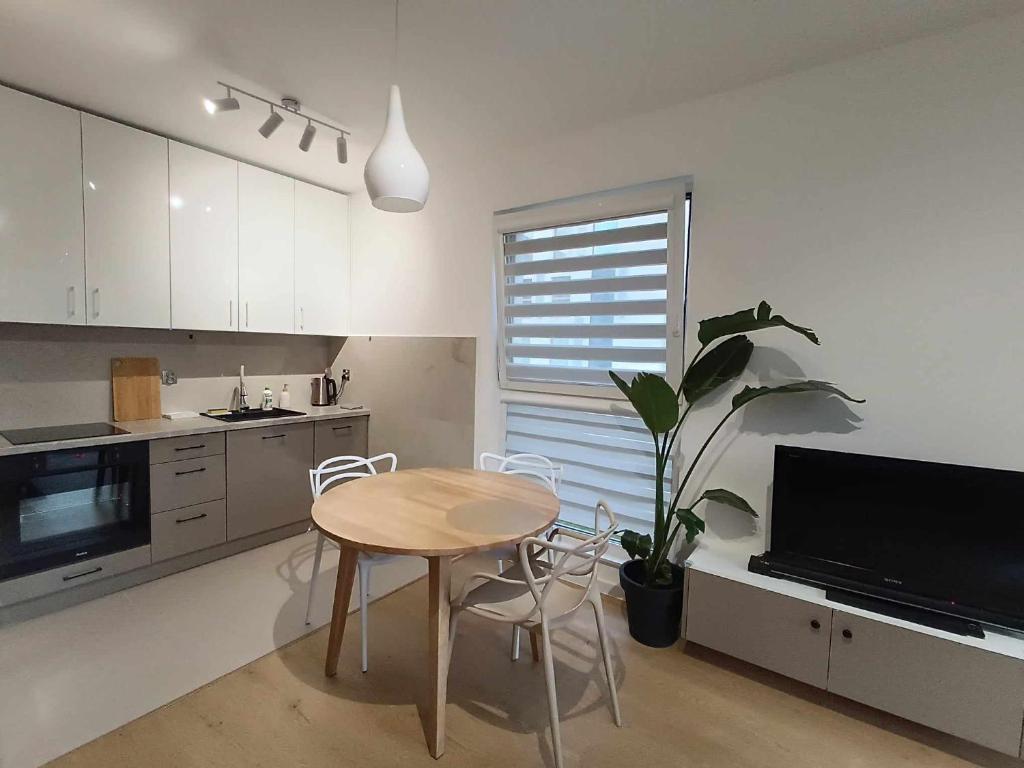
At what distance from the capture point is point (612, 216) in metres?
2.61

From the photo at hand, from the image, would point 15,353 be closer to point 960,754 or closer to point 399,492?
point 399,492

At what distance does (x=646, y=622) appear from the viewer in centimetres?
230

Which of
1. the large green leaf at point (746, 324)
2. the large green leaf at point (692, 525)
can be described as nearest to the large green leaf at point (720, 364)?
the large green leaf at point (746, 324)

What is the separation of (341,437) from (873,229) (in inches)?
141

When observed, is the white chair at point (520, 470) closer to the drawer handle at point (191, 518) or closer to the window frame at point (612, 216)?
the window frame at point (612, 216)

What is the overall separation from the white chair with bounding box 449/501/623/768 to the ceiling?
6.27 feet

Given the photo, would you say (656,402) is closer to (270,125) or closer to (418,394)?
(418,394)

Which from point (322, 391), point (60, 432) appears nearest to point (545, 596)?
point (60, 432)

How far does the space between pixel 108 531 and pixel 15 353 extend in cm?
114

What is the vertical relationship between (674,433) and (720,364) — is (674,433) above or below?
below

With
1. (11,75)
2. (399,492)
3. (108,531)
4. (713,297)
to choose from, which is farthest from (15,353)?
(713,297)

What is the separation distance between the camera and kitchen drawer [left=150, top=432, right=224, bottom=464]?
9.04 ft

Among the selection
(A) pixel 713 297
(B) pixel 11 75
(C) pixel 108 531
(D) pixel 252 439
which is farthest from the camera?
(D) pixel 252 439

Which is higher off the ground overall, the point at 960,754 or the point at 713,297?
the point at 713,297
